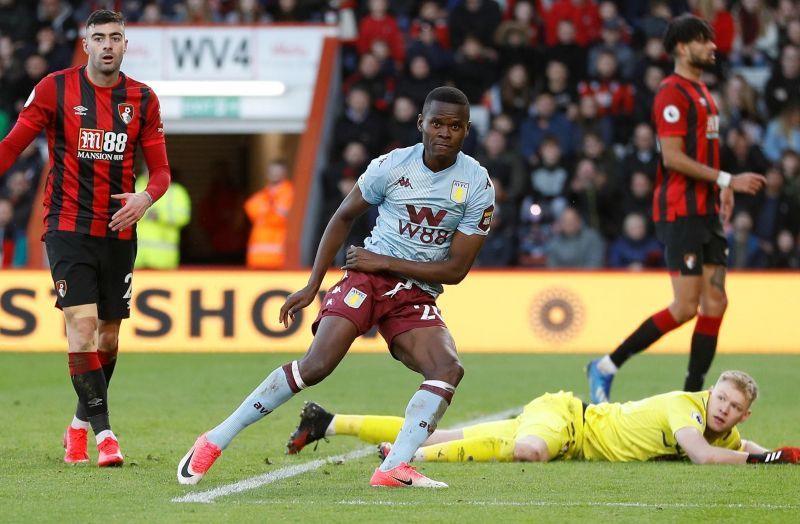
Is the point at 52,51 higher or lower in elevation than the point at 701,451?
higher

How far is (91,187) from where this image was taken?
7.71m

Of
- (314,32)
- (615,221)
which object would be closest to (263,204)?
(314,32)

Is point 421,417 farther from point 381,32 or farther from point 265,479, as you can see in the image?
point 381,32

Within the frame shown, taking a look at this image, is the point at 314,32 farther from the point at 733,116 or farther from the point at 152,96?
the point at 152,96

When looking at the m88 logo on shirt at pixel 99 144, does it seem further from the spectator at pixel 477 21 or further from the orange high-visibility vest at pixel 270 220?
the spectator at pixel 477 21

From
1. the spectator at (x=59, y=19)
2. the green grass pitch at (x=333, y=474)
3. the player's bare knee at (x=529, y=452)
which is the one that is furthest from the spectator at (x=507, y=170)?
the player's bare knee at (x=529, y=452)

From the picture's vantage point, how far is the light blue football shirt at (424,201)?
23.2 feet

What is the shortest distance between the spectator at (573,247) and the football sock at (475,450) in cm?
874

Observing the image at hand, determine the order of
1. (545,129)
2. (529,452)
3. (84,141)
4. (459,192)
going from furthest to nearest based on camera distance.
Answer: (545,129) → (529,452) → (84,141) → (459,192)

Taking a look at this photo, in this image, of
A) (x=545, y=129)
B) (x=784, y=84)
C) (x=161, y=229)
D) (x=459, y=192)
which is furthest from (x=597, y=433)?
(x=784, y=84)

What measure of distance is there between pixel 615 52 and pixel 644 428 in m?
11.3

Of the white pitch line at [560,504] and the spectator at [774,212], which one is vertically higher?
the spectator at [774,212]

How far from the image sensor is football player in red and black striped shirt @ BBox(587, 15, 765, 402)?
32.2ft

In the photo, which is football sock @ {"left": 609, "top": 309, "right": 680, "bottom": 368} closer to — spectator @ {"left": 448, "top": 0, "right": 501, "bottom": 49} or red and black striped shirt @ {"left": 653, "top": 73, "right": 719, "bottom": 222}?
red and black striped shirt @ {"left": 653, "top": 73, "right": 719, "bottom": 222}
